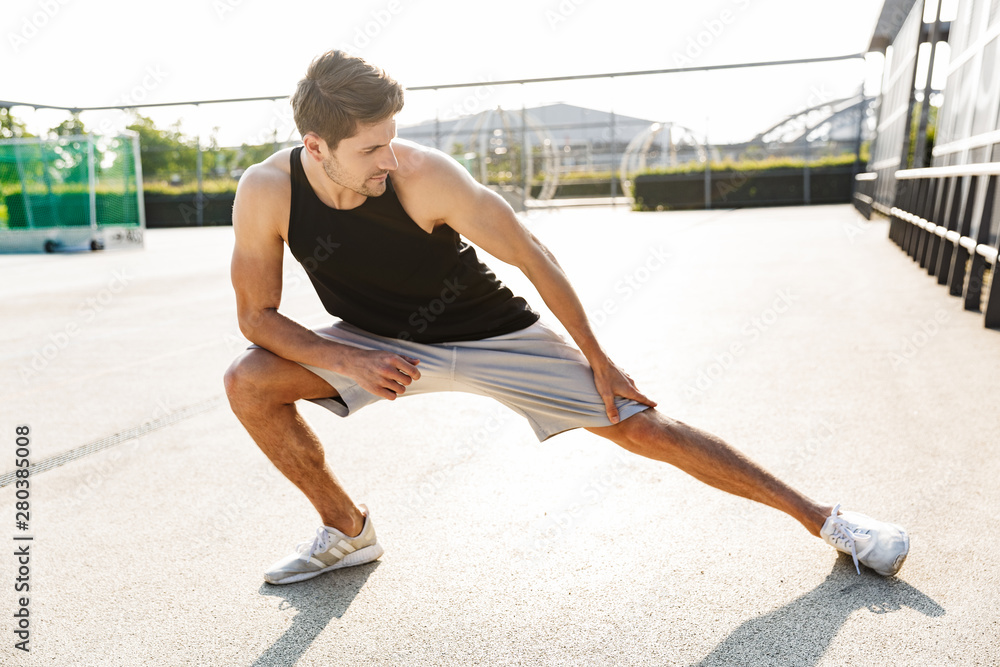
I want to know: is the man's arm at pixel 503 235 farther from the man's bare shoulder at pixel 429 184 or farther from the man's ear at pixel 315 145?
the man's ear at pixel 315 145

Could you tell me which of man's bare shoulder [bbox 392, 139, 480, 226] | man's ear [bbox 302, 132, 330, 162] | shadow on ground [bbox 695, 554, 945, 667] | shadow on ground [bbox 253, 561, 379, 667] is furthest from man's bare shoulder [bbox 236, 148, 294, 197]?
shadow on ground [bbox 695, 554, 945, 667]

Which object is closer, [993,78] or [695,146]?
[993,78]

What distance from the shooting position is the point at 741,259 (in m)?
10.2

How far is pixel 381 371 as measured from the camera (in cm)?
221

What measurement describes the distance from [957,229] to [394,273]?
20.9 feet

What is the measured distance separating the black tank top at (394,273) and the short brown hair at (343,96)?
189 mm

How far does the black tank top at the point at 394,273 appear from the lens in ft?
7.44

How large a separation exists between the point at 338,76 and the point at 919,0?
15623 millimetres

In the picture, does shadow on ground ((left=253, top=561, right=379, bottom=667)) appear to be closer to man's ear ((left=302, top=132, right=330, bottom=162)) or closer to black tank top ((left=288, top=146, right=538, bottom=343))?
black tank top ((left=288, top=146, right=538, bottom=343))

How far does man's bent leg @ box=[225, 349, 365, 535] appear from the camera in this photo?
91.0 inches

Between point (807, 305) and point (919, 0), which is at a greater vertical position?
point (919, 0)

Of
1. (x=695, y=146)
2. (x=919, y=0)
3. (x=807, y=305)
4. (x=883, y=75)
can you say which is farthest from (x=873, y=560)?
(x=695, y=146)

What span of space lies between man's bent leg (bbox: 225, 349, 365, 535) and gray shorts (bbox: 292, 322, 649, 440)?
0.07m

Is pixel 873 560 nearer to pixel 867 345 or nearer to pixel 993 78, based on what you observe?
pixel 867 345
